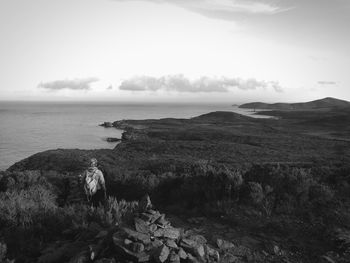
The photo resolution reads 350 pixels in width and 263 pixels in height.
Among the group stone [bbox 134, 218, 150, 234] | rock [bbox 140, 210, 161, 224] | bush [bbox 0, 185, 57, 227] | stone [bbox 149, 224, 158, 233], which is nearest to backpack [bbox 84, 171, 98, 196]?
bush [bbox 0, 185, 57, 227]

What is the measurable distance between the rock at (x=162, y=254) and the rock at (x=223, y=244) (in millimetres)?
1952

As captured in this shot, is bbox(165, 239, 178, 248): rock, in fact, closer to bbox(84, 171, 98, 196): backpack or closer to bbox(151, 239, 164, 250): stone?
bbox(151, 239, 164, 250): stone

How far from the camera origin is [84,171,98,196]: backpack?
395 inches

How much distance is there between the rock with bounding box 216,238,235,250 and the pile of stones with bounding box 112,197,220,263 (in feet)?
1.59

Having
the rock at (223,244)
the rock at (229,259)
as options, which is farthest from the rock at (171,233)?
the rock at (223,244)

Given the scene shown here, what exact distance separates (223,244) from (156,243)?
6.76 ft

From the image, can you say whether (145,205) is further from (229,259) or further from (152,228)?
(229,259)

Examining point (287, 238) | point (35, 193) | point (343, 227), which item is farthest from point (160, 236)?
point (35, 193)

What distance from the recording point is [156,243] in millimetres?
6012

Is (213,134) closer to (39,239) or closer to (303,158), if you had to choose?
(303,158)

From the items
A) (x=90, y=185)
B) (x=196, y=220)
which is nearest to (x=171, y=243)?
(x=196, y=220)

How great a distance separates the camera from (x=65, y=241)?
725 cm

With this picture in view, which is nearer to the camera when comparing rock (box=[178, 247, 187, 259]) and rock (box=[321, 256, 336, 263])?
rock (box=[178, 247, 187, 259])

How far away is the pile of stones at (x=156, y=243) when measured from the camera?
18.5 feet
